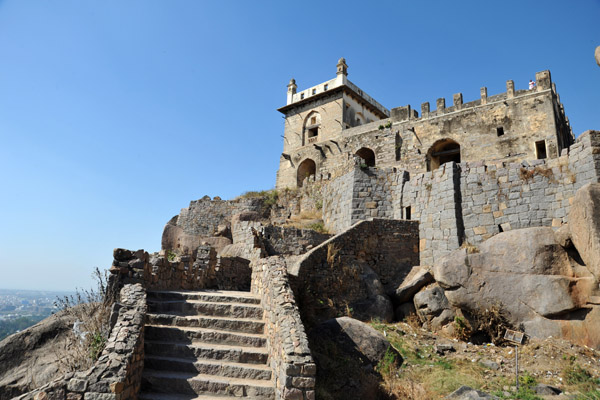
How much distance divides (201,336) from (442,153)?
2120 centimetres

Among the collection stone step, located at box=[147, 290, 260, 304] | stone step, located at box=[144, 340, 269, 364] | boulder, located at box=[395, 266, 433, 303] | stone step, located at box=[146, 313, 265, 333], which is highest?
boulder, located at box=[395, 266, 433, 303]

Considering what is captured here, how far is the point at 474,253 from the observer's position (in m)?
11.3

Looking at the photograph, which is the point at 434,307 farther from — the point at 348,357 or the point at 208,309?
the point at 208,309

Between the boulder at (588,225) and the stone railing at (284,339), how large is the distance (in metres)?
7.21

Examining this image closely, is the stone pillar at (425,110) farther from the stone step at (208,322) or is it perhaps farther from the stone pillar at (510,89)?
the stone step at (208,322)

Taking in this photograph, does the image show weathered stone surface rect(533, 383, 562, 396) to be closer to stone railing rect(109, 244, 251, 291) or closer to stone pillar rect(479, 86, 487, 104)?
stone railing rect(109, 244, 251, 291)

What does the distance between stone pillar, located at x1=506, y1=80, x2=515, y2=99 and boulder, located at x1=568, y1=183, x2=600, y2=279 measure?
1456 centimetres

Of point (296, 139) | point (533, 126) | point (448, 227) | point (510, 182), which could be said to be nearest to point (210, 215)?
point (296, 139)

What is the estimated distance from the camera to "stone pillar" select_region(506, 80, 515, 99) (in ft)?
73.0

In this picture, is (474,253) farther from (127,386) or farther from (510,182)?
(127,386)

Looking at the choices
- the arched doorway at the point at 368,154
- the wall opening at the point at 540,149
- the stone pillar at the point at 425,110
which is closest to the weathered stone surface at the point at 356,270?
the wall opening at the point at 540,149

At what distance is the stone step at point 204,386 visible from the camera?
634 cm

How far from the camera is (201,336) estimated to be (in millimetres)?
7551

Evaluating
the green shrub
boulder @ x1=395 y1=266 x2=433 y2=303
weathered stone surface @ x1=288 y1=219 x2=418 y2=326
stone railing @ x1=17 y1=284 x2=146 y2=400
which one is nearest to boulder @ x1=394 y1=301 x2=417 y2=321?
boulder @ x1=395 y1=266 x2=433 y2=303
